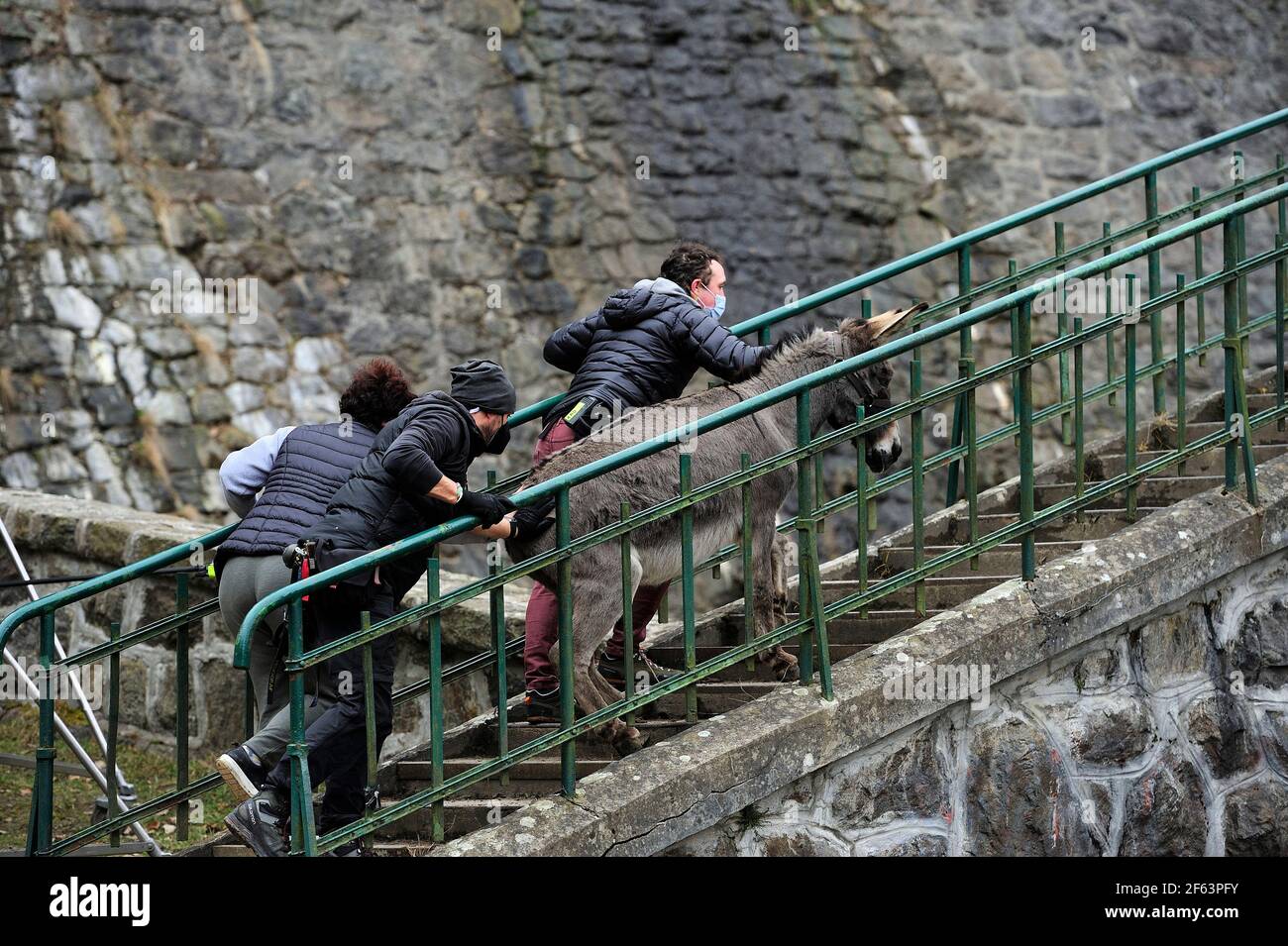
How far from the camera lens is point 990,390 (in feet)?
44.3

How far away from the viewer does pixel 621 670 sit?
19.5ft

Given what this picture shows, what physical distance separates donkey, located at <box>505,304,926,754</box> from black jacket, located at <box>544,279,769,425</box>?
0.46 feet

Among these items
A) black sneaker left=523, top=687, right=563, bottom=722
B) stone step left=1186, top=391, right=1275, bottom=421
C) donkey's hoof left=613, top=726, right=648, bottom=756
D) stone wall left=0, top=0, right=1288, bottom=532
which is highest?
stone wall left=0, top=0, right=1288, bottom=532

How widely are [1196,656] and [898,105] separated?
8.78m

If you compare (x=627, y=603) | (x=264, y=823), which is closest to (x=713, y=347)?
(x=627, y=603)

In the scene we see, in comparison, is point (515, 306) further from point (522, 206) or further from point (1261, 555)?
point (1261, 555)

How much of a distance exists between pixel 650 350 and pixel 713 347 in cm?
22

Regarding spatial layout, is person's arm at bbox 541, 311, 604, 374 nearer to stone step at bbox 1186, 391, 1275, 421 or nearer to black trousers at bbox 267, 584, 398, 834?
black trousers at bbox 267, 584, 398, 834

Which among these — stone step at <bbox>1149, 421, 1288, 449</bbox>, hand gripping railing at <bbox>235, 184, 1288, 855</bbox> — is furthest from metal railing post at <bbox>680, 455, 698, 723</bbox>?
stone step at <bbox>1149, 421, 1288, 449</bbox>

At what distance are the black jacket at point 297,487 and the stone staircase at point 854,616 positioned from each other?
82cm

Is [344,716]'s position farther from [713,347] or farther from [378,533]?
[713,347]

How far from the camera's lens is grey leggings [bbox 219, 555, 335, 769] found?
17.1 ft

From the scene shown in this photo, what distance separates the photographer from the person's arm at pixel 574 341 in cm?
624

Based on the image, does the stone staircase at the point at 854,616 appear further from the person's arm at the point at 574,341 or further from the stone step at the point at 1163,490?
the person's arm at the point at 574,341
